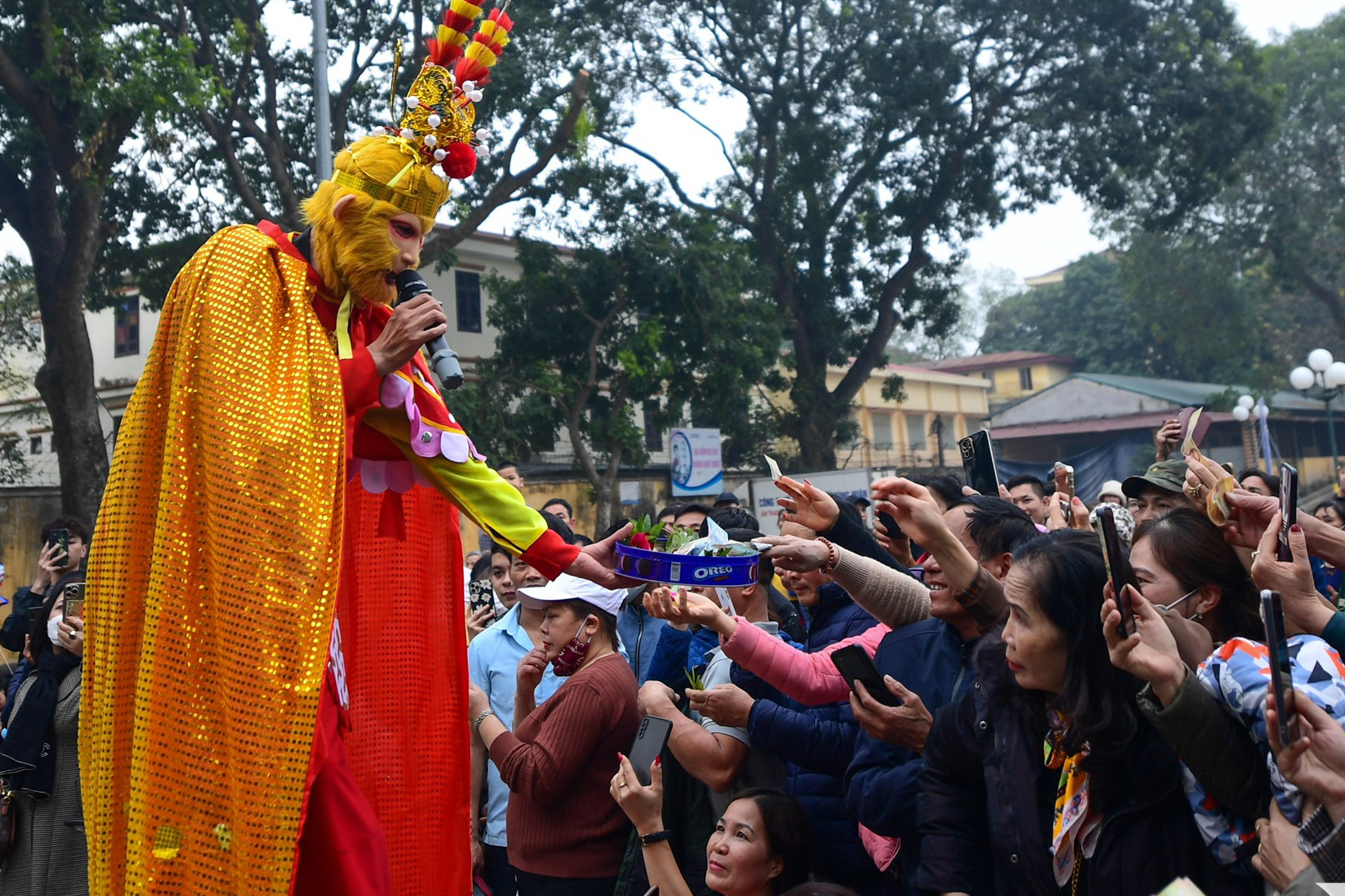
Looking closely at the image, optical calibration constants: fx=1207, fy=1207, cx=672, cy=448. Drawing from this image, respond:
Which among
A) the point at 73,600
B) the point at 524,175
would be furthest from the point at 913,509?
the point at 524,175

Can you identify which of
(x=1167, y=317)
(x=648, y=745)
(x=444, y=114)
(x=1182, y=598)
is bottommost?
(x=648, y=745)

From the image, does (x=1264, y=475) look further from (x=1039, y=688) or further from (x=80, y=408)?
(x=80, y=408)

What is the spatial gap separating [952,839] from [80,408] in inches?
483

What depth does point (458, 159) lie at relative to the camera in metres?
3.21

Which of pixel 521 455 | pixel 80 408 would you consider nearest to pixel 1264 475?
pixel 80 408

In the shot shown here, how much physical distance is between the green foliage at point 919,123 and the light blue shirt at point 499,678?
1718 centimetres

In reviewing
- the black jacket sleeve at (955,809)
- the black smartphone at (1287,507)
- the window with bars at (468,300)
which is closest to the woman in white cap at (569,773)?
the black jacket sleeve at (955,809)

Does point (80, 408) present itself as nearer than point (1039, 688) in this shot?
No

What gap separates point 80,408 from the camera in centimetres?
1289

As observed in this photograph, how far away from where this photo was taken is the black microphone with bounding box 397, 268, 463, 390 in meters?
2.89

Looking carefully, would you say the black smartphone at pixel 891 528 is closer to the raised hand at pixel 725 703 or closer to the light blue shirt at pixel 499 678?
the raised hand at pixel 725 703

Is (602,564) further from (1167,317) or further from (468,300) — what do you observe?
(1167,317)

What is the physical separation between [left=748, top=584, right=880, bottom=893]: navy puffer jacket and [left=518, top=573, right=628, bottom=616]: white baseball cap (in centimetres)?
88

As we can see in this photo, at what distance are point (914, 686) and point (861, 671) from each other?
0.30 m
